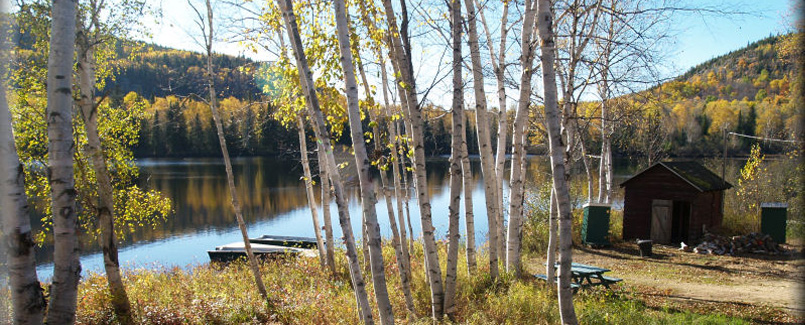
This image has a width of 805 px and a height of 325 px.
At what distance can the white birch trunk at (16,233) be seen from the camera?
3270 mm

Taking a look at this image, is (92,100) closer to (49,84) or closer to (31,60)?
(31,60)

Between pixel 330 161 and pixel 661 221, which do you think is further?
pixel 661 221

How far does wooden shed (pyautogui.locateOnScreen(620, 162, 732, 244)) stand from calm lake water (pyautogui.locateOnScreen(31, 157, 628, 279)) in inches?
136

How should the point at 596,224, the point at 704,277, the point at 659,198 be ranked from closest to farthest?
the point at 704,277
the point at 596,224
the point at 659,198

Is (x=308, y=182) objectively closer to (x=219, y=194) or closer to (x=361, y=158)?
(x=361, y=158)

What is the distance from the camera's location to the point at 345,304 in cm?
726

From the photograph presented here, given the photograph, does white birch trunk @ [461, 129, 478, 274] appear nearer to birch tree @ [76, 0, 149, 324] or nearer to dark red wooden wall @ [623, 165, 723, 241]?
birch tree @ [76, 0, 149, 324]

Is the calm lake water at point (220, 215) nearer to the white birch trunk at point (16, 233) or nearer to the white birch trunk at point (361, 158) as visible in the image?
the white birch trunk at point (361, 158)

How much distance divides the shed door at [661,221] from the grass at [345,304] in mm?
7054

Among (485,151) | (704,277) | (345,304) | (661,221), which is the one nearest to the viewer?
(345,304)

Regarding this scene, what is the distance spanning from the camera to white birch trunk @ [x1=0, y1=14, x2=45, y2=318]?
3270 millimetres

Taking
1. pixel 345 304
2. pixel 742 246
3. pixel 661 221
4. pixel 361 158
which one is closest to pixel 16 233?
pixel 361 158

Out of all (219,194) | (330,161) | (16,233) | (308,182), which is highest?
(330,161)

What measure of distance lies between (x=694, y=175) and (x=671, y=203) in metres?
1.33
